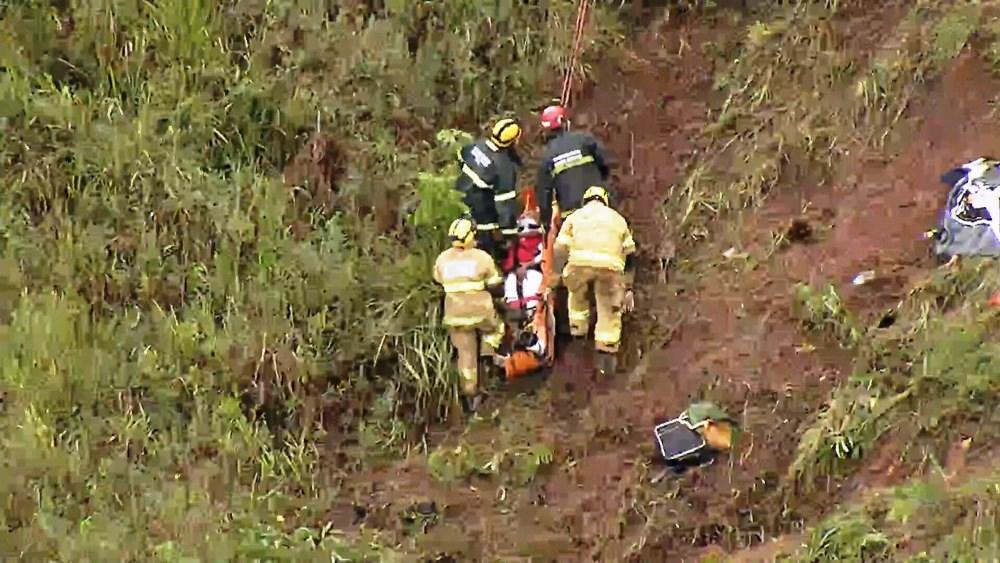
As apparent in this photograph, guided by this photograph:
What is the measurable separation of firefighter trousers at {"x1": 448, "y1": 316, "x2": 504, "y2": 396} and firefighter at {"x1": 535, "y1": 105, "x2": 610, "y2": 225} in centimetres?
100

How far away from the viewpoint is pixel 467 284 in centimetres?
874

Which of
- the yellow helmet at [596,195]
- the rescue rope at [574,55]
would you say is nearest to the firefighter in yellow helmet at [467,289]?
the yellow helmet at [596,195]

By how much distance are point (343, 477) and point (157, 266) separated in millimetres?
2233

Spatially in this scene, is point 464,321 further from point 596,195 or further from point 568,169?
point 568,169

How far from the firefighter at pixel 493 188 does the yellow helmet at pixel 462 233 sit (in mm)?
544

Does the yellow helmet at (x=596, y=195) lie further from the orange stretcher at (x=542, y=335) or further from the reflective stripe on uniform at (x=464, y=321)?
the reflective stripe on uniform at (x=464, y=321)

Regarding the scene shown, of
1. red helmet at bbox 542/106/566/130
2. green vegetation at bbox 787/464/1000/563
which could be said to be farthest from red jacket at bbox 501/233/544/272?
green vegetation at bbox 787/464/1000/563

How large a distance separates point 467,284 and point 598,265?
2.83ft

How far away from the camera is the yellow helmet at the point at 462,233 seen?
8.74m

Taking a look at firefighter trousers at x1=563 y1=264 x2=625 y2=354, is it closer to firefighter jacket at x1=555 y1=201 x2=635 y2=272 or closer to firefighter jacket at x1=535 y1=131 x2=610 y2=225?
firefighter jacket at x1=555 y1=201 x2=635 y2=272

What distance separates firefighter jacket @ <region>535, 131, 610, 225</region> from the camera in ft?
30.6

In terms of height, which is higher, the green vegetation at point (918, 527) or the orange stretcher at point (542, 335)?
the green vegetation at point (918, 527)

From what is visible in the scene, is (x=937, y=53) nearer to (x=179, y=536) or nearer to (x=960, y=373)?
(x=960, y=373)

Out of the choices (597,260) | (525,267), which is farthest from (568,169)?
(597,260)
